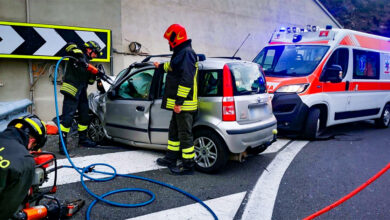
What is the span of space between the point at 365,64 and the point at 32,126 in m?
7.77

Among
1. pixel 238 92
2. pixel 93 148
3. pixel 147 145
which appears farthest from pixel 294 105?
pixel 93 148

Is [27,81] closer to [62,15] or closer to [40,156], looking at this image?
[62,15]

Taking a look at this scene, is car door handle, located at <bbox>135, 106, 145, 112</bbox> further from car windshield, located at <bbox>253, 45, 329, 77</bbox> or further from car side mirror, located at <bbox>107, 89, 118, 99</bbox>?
car windshield, located at <bbox>253, 45, 329, 77</bbox>

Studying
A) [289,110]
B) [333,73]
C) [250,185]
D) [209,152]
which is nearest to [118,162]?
[209,152]

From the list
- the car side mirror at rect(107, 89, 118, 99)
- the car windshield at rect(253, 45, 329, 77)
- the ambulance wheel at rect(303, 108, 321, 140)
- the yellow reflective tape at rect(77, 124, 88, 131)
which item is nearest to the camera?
the car side mirror at rect(107, 89, 118, 99)

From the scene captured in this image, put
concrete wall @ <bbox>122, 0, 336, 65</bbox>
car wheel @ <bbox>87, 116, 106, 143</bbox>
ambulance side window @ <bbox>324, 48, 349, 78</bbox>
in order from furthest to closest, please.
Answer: concrete wall @ <bbox>122, 0, 336, 65</bbox> < ambulance side window @ <bbox>324, 48, 349, 78</bbox> < car wheel @ <bbox>87, 116, 106, 143</bbox>

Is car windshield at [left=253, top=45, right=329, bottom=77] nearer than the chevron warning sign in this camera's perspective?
Yes

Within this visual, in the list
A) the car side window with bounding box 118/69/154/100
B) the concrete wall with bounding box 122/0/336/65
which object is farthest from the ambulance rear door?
the concrete wall with bounding box 122/0/336/65

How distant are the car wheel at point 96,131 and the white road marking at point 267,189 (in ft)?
10.0

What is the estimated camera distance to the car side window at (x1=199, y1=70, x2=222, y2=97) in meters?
4.22

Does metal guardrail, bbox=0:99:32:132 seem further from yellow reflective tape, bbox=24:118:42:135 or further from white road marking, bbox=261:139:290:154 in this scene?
white road marking, bbox=261:139:290:154

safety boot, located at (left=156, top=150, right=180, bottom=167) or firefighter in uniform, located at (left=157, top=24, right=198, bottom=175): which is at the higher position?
firefighter in uniform, located at (left=157, top=24, right=198, bottom=175)

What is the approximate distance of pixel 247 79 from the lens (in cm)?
443

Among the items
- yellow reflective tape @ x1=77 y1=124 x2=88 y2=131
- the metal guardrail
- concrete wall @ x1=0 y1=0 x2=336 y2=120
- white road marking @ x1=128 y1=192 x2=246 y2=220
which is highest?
concrete wall @ x1=0 y1=0 x2=336 y2=120
